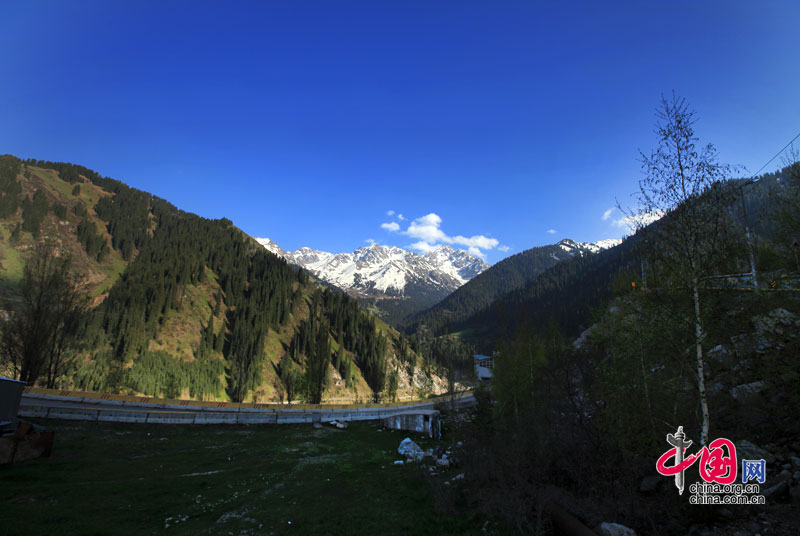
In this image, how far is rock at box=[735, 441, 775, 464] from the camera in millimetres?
9270

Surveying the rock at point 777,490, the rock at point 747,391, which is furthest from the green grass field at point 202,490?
the rock at point 747,391

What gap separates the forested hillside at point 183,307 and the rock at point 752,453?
52939mm

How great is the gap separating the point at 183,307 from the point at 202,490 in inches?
3259

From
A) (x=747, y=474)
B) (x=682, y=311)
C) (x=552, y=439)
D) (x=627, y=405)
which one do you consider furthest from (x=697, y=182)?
(x=552, y=439)

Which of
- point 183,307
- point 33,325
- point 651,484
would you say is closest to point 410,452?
point 651,484

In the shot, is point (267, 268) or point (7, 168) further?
point (267, 268)

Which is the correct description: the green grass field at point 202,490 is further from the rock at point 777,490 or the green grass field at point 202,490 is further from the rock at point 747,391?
the rock at point 747,391

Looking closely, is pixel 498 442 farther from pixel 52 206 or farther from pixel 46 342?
pixel 52 206

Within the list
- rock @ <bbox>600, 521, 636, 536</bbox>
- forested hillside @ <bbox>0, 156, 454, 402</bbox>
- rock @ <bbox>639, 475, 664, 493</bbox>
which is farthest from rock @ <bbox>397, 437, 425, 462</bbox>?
forested hillside @ <bbox>0, 156, 454, 402</bbox>

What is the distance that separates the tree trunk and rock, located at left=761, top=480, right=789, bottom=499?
1439 millimetres

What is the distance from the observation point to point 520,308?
127 feet

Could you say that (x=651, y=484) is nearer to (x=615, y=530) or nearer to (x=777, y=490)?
(x=777, y=490)

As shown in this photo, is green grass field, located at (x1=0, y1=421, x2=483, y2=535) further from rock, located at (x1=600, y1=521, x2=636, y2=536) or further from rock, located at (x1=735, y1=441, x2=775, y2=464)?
rock, located at (x1=735, y1=441, x2=775, y2=464)

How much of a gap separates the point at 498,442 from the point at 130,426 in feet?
93.9
